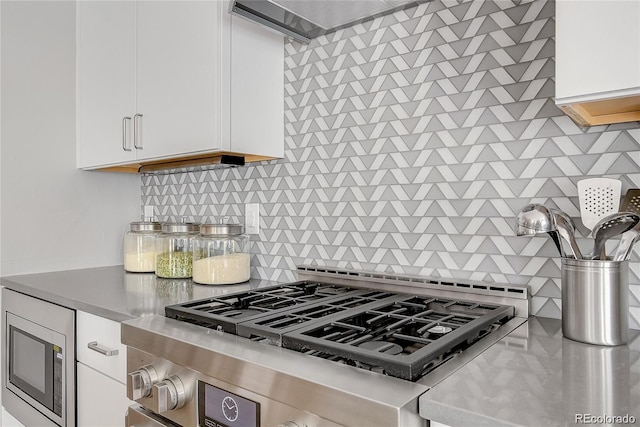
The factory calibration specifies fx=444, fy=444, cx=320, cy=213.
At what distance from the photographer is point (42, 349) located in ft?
5.24

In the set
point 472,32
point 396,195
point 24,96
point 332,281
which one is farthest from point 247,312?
point 24,96

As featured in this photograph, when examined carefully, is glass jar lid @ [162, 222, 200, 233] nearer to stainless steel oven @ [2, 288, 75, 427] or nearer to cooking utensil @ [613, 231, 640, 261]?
stainless steel oven @ [2, 288, 75, 427]

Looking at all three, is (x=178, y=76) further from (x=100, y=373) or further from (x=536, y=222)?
(x=536, y=222)

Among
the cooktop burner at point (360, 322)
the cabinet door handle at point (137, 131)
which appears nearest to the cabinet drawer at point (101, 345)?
the cooktop burner at point (360, 322)

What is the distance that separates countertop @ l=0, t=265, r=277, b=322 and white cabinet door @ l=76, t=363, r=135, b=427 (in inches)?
7.9

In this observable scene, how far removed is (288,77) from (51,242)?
1.35 metres

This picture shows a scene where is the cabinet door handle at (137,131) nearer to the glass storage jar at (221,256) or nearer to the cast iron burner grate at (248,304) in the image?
the glass storage jar at (221,256)

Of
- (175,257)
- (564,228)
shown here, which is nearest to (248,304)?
(175,257)

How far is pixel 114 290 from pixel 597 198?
1551 millimetres

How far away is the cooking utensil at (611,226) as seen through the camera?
88cm

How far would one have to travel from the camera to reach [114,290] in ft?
5.36

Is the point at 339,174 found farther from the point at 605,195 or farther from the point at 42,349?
the point at 42,349

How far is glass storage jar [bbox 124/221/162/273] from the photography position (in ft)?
6.66

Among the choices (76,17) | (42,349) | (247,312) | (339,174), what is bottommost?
(42,349)
